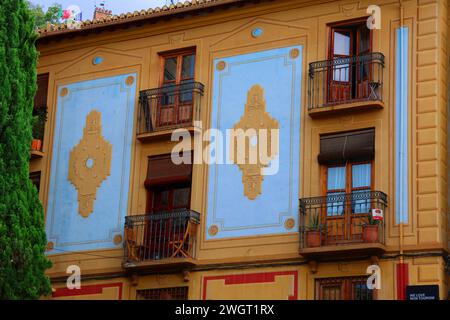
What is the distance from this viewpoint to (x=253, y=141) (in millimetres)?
24406

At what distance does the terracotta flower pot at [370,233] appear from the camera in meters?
22.0

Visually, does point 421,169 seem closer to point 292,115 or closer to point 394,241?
point 394,241

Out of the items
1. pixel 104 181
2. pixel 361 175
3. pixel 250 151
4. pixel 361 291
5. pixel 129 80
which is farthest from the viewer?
pixel 129 80

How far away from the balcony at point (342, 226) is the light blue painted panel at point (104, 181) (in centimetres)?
468

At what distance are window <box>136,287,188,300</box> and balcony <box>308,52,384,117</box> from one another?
466 centimetres

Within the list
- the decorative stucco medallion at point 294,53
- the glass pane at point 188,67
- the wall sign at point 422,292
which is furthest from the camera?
the glass pane at point 188,67

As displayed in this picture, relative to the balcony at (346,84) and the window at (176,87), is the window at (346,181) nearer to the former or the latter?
the balcony at (346,84)

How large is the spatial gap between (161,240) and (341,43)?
573cm

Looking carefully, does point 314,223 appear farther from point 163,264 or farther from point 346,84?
point 163,264

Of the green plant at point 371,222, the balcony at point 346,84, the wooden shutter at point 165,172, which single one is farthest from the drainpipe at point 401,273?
the wooden shutter at point 165,172

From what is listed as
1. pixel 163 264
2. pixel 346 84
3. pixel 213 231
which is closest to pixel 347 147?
pixel 346 84

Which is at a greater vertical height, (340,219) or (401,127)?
(401,127)

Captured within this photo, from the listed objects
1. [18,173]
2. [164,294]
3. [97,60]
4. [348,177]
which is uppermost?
[97,60]

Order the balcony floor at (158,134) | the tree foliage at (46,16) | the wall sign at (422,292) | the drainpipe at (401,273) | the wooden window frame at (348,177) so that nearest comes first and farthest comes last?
1. the wall sign at (422,292)
2. the drainpipe at (401,273)
3. the wooden window frame at (348,177)
4. the balcony floor at (158,134)
5. the tree foliage at (46,16)
